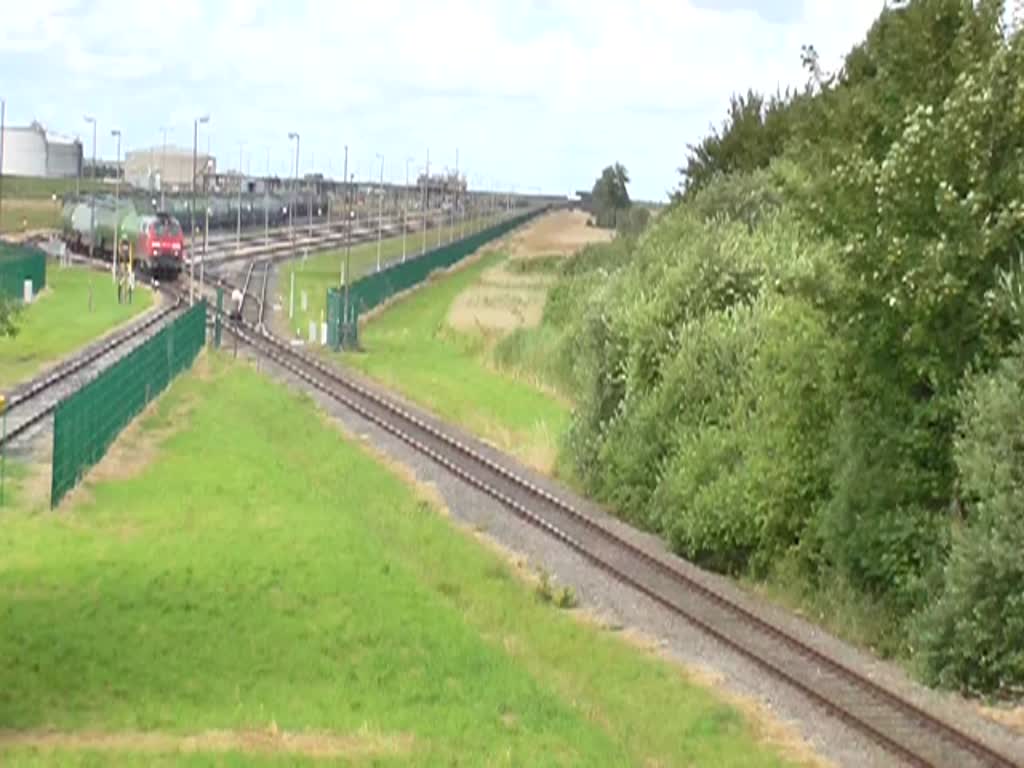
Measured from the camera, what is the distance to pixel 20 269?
81.6 metres

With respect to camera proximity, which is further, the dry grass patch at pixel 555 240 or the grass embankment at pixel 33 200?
the dry grass patch at pixel 555 240

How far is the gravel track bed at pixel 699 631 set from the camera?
19.5 m

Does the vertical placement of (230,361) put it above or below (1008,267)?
below

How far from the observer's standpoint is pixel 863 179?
82.4ft

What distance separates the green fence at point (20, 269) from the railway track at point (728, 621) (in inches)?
1395

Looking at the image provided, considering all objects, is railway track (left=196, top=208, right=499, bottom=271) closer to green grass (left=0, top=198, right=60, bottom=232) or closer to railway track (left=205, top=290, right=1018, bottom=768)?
green grass (left=0, top=198, right=60, bottom=232)

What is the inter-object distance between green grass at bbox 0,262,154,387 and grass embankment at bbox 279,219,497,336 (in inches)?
267

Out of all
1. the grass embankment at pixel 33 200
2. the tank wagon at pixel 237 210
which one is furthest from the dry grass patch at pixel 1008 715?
the grass embankment at pixel 33 200

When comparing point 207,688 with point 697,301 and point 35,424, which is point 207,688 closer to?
point 697,301

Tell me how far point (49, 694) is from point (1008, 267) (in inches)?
494

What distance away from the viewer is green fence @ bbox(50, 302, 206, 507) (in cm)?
3184

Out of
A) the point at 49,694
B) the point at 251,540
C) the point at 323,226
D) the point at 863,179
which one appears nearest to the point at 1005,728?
the point at 863,179

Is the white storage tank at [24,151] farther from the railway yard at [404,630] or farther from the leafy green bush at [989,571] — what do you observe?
the leafy green bush at [989,571]

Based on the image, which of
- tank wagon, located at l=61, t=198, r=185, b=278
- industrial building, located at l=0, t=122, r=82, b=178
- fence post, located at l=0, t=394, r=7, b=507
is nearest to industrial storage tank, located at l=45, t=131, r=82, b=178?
industrial building, located at l=0, t=122, r=82, b=178
